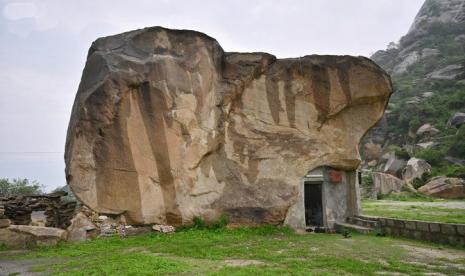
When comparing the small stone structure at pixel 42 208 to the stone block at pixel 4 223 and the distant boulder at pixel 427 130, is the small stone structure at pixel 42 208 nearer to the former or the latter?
the stone block at pixel 4 223

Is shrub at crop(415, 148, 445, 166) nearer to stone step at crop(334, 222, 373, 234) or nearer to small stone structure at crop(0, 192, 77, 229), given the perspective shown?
stone step at crop(334, 222, 373, 234)

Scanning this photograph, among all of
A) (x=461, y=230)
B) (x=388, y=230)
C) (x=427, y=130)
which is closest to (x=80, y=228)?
(x=388, y=230)

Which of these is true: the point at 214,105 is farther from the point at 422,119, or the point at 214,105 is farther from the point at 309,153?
the point at 422,119

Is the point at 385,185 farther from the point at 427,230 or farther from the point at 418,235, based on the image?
the point at 427,230

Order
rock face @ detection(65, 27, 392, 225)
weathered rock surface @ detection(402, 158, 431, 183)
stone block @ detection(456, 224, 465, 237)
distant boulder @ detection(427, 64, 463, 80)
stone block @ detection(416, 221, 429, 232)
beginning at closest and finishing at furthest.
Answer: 1. stone block @ detection(456, 224, 465, 237)
2. stone block @ detection(416, 221, 429, 232)
3. rock face @ detection(65, 27, 392, 225)
4. weathered rock surface @ detection(402, 158, 431, 183)
5. distant boulder @ detection(427, 64, 463, 80)

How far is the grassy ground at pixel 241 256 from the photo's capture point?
6.75m

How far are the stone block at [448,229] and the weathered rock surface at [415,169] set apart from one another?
71.8 ft

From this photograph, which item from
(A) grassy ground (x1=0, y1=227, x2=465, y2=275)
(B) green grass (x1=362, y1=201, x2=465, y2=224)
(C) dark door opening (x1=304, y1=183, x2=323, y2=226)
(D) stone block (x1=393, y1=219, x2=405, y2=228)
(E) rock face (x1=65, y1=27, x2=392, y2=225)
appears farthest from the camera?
(C) dark door opening (x1=304, y1=183, x2=323, y2=226)

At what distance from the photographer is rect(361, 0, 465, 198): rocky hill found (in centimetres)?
3231

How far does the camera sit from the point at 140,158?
1184 centimetres

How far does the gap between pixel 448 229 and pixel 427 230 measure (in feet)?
2.29

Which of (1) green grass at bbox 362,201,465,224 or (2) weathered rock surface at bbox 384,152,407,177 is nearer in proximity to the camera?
(1) green grass at bbox 362,201,465,224

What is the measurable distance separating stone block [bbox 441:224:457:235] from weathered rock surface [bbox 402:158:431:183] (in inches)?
861

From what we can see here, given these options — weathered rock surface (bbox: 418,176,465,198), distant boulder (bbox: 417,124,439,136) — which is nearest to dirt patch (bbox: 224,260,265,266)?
weathered rock surface (bbox: 418,176,465,198)
